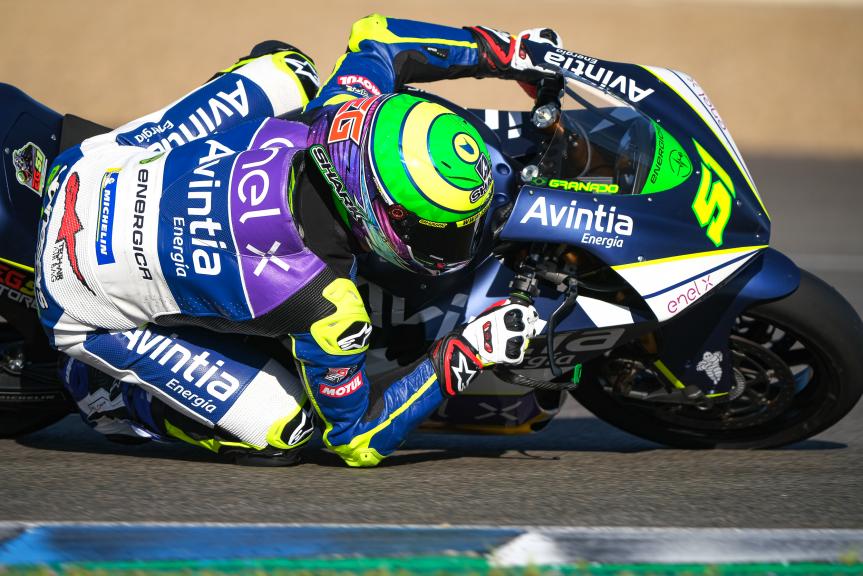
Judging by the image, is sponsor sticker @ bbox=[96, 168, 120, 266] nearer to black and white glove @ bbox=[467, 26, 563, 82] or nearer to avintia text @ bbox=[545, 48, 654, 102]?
black and white glove @ bbox=[467, 26, 563, 82]

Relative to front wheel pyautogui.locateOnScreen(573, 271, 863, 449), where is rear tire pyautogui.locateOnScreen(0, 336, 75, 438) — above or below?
below

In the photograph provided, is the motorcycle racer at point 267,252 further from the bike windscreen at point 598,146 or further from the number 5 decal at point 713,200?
the number 5 decal at point 713,200

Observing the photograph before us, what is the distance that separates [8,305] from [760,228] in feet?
9.20

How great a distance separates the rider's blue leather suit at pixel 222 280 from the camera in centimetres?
357

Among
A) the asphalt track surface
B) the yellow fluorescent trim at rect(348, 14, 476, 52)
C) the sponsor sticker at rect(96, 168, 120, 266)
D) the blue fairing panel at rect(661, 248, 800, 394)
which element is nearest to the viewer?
the asphalt track surface

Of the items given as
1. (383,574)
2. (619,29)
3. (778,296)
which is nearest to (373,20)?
(778,296)

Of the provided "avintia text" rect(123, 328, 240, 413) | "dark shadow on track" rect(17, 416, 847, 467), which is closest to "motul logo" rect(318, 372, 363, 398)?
"avintia text" rect(123, 328, 240, 413)

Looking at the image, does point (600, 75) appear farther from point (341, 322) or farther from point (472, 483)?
point (472, 483)

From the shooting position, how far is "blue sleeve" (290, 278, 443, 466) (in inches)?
141

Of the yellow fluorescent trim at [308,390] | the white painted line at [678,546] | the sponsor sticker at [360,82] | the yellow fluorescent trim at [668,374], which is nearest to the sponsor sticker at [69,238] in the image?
the yellow fluorescent trim at [308,390]

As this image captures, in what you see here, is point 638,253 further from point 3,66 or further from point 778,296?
point 3,66

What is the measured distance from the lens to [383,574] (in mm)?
2947

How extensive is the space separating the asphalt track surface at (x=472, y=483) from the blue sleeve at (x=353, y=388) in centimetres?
15

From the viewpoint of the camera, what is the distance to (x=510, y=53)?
4387 millimetres
